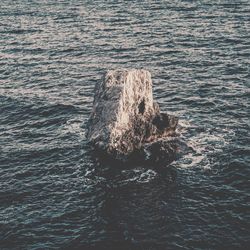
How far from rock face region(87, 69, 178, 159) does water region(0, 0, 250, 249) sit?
5.13ft

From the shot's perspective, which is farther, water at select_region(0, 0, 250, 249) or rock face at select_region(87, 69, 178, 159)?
rock face at select_region(87, 69, 178, 159)

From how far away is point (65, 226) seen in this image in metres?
24.2

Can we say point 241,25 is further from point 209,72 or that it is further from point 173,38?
point 209,72

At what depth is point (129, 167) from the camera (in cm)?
2977

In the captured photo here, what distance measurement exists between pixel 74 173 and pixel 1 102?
17705 mm

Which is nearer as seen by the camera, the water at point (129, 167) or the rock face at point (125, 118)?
the water at point (129, 167)

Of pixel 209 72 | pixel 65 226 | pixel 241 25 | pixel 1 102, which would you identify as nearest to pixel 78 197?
pixel 65 226

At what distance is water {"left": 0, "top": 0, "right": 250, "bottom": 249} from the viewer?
23.8 m

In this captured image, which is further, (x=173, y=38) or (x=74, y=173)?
(x=173, y=38)

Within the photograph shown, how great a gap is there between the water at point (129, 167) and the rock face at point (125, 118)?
61.5 inches

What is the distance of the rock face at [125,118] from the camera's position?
30.8m

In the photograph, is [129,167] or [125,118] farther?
[125,118]

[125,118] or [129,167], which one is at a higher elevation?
[125,118]

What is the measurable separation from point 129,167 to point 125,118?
4.05m
